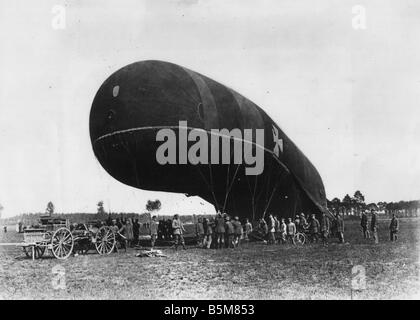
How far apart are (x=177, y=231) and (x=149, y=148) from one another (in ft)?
8.88

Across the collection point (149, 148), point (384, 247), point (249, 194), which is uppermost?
point (149, 148)

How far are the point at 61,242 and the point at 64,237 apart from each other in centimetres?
14

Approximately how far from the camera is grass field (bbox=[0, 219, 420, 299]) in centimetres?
806

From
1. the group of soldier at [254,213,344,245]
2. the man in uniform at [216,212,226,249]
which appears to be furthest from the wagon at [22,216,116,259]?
the group of soldier at [254,213,344,245]

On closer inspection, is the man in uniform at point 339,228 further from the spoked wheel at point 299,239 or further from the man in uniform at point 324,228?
the spoked wheel at point 299,239

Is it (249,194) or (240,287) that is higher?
(249,194)

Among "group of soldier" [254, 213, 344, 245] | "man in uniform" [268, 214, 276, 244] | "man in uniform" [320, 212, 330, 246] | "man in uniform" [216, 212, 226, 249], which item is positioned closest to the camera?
"man in uniform" [216, 212, 226, 249]

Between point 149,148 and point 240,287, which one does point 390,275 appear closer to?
point 240,287

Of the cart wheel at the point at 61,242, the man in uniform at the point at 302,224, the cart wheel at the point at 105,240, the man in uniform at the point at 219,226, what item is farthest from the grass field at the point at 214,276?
the man in uniform at the point at 302,224

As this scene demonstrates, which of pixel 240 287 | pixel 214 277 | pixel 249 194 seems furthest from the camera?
pixel 249 194

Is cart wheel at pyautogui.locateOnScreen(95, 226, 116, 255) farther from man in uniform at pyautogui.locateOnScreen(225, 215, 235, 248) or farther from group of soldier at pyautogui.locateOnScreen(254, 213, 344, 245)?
group of soldier at pyautogui.locateOnScreen(254, 213, 344, 245)

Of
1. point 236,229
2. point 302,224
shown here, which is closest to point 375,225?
point 302,224
